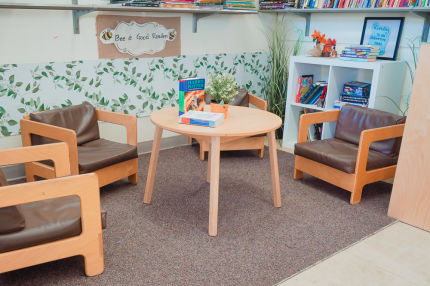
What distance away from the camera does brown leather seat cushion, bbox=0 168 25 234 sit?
1.77m

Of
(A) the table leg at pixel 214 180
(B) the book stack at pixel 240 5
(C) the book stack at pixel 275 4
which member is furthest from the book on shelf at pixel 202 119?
(C) the book stack at pixel 275 4

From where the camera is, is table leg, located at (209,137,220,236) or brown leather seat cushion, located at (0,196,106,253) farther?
table leg, located at (209,137,220,236)

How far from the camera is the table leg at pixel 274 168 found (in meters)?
2.80

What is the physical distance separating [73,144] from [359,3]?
9.76ft

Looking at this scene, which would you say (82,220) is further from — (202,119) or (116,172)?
(116,172)

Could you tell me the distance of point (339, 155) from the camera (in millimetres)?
3039

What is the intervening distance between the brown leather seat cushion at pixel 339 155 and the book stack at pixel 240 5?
5.97 ft

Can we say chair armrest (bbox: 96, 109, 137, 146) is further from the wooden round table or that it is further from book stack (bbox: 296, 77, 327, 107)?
book stack (bbox: 296, 77, 327, 107)

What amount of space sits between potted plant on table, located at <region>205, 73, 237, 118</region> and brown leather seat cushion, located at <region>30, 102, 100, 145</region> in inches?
45.6

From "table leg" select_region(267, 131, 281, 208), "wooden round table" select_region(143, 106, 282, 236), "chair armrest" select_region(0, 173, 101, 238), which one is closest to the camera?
"chair armrest" select_region(0, 173, 101, 238)

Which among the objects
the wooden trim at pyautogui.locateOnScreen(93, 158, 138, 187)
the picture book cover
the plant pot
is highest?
the picture book cover

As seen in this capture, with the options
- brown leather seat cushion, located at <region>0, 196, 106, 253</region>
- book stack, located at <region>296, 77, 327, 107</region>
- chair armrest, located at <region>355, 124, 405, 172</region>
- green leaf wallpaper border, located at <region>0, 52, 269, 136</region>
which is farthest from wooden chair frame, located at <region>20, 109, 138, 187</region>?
book stack, located at <region>296, 77, 327, 107</region>

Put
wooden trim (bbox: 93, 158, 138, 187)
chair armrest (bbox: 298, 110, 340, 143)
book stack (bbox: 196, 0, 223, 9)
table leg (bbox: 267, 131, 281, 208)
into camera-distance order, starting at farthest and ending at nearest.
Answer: book stack (bbox: 196, 0, 223, 9)
chair armrest (bbox: 298, 110, 340, 143)
wooden trim (bbox: 93, 158, 138, 187)
table leg (bbox: 267, 131, 281, 208)

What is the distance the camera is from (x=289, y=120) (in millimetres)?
4438
